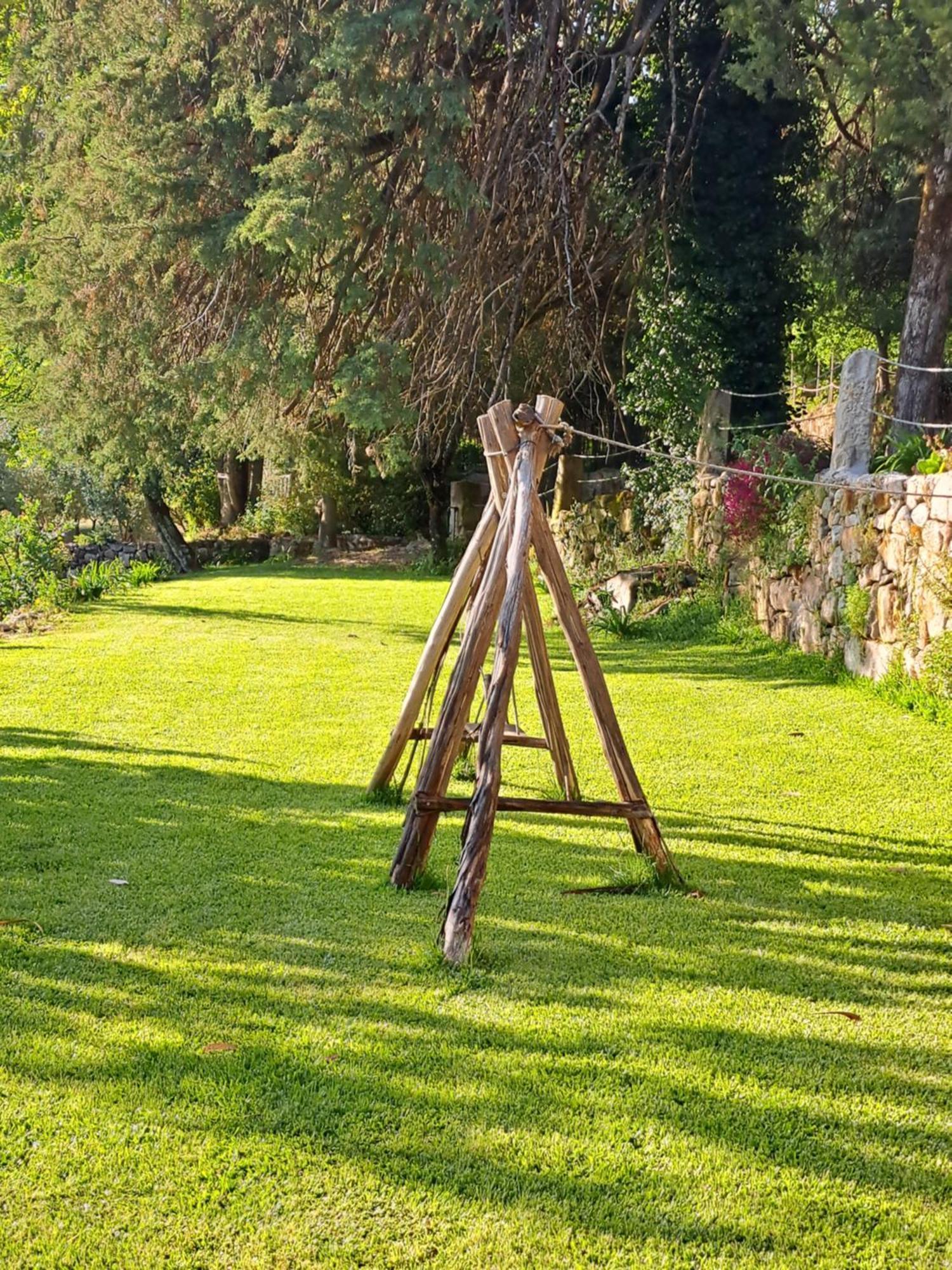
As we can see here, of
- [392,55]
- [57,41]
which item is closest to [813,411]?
[392,55]

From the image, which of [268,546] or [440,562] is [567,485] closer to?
[440,562]

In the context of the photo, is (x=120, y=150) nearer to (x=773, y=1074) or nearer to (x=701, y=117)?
(x=701, y=117)

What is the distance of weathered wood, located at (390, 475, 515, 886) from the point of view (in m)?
4.16

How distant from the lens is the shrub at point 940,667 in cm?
727

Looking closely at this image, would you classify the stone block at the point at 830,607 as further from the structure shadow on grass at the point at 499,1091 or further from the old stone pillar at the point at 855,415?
the structure shadow on grass at the point at 499,1091

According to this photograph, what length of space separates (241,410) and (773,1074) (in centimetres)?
1248

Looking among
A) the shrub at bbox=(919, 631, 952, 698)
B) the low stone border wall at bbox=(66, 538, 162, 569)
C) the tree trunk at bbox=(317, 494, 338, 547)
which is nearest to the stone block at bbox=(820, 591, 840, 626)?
the shrub at bbox=(919, 631, 952, 698)

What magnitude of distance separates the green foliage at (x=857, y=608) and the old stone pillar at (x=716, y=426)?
4061mm

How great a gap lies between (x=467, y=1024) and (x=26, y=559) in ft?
38.3

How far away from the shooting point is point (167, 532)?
21.5 m

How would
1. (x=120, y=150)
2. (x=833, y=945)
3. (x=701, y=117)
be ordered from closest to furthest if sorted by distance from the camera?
(x=833, y=945) → (x=120, y=150) → (x=701, y=117)

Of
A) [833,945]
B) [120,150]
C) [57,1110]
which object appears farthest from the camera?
[120,150]

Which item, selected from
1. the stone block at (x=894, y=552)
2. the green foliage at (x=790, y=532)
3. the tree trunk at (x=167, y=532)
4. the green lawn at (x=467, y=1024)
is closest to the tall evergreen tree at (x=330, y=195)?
the green foliage at (x=790, y=532)

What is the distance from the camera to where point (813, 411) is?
14.9 meters
